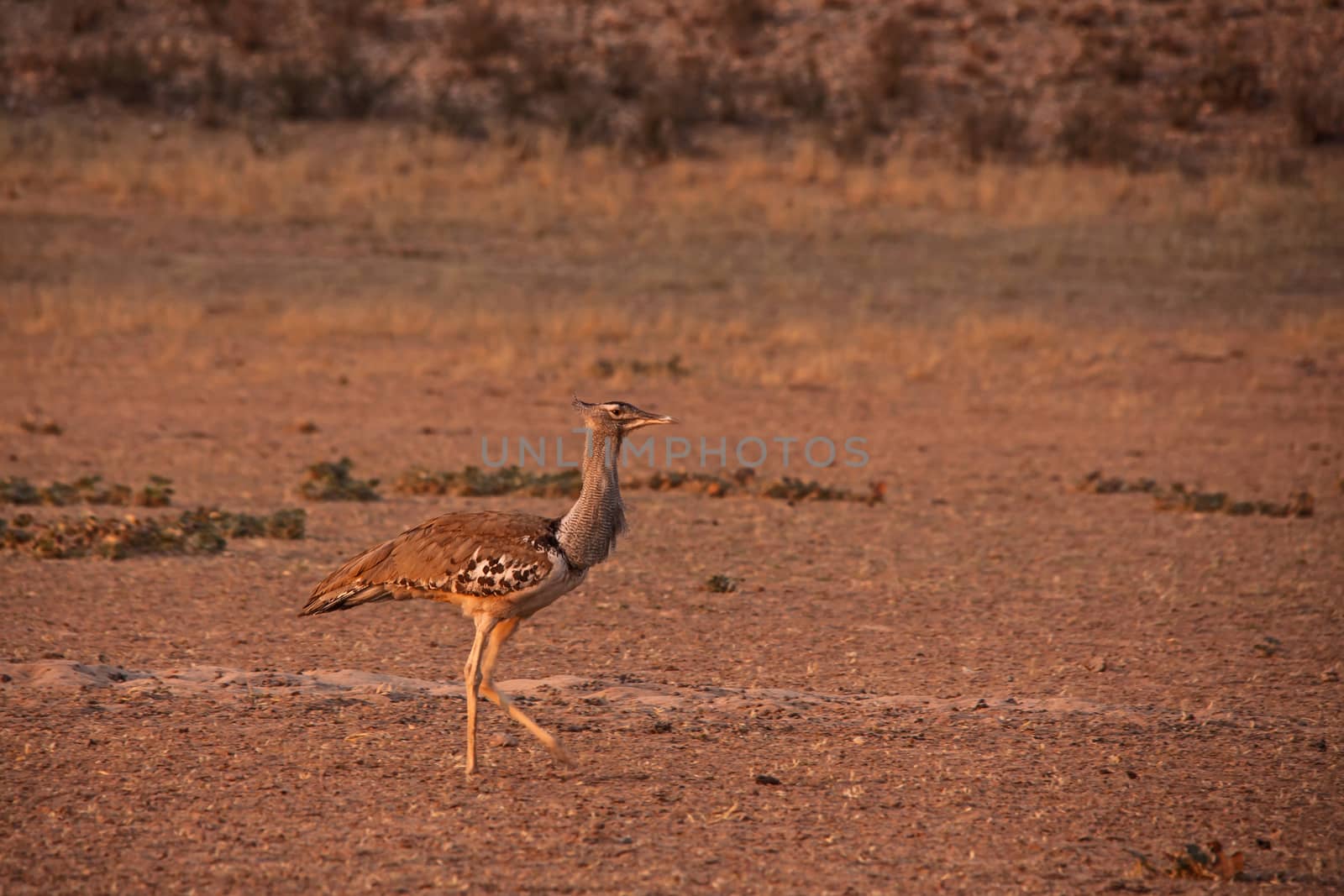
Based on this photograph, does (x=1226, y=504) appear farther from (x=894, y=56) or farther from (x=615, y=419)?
(x=894, y=56)

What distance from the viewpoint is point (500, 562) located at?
16.4 ft

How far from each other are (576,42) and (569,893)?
25.2 metres

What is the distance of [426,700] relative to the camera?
5805mm

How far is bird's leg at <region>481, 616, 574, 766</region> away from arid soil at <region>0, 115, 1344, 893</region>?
0.35 feet

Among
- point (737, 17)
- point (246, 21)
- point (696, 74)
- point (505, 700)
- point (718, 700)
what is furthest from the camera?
point (737, 17)

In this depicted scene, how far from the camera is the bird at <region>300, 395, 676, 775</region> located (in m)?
5.00

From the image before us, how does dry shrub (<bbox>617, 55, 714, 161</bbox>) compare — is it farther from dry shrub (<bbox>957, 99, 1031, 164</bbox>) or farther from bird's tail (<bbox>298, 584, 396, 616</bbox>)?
bird's tail (<bbox>298, 584, 396, 616</bbox>)

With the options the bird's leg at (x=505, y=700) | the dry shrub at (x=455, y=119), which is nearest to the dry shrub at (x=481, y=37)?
the dry shrub at (x=455, y=119)

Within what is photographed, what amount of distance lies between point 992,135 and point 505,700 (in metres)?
19.0

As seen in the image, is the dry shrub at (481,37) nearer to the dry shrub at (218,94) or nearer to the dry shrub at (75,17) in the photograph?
the dry shrub at (218,94)

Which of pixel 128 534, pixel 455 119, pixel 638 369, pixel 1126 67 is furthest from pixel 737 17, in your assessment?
pixel 128 534

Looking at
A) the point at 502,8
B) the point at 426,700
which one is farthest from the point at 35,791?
the point at 502,8

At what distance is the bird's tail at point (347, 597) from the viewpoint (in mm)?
5219

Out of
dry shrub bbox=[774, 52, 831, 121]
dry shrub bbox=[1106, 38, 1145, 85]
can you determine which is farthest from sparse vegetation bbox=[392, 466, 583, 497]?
dry shrub bbox=[1106, 38, 1145, 85]
